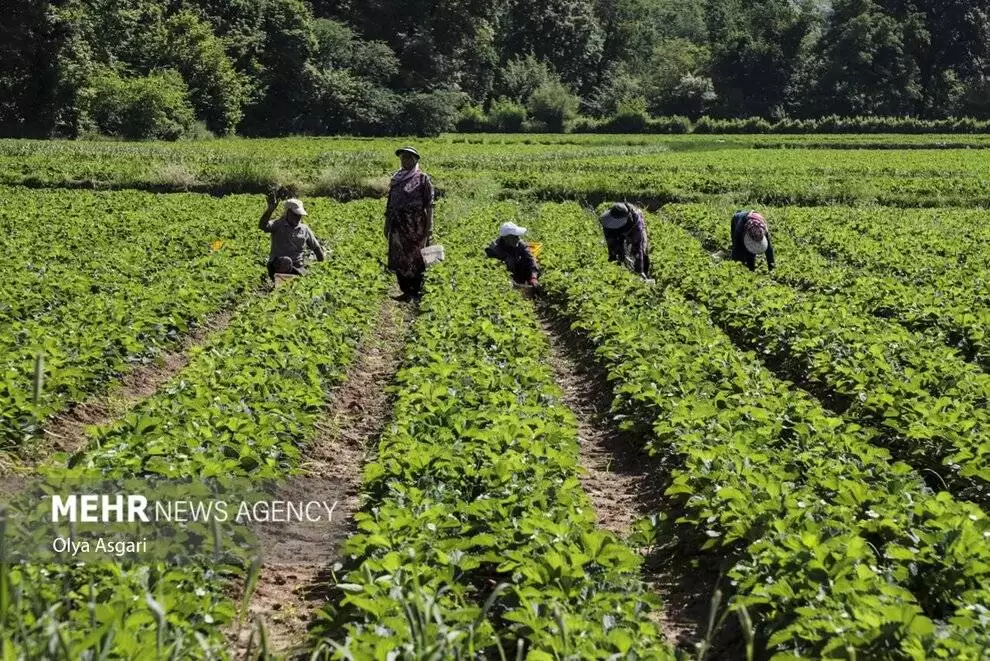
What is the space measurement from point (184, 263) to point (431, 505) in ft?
34.4

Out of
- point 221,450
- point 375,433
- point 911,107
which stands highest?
point 911,107

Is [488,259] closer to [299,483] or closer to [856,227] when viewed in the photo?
[299,483]

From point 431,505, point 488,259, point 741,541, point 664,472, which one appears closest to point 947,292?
point 488,259

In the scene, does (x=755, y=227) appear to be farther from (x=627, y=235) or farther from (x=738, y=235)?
(x=627, y=235)

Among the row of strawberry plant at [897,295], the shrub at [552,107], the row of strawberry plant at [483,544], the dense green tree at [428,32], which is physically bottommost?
the row of strawberry plant at [483,544]

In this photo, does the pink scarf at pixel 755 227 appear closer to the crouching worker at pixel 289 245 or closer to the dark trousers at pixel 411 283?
the dark trousers at pixel 411 283

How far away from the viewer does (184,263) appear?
14.7 meters

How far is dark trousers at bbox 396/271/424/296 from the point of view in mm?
12906

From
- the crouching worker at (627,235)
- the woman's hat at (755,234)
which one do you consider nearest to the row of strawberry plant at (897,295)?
the woman's hat at (755,234)

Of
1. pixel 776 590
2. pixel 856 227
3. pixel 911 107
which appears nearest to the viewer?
pixel 776 590

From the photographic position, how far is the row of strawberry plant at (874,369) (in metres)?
6.50

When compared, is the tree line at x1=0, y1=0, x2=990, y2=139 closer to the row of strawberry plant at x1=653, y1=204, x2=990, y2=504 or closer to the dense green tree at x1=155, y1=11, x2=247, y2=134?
the dense green tree at x1=155, y1=11, x2=247, y2=134

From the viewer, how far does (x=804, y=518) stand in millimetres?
4828

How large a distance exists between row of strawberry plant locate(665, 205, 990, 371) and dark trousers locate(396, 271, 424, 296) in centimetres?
490
